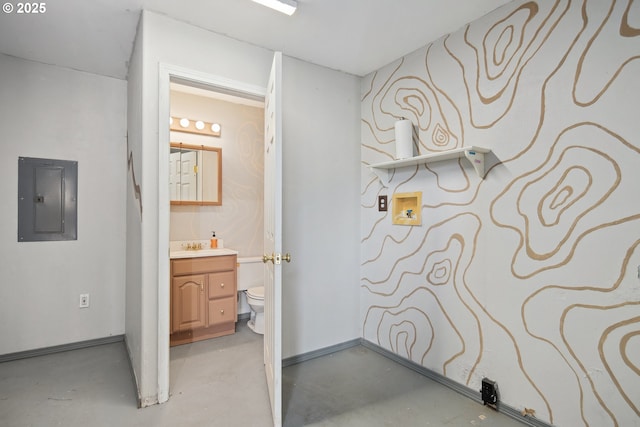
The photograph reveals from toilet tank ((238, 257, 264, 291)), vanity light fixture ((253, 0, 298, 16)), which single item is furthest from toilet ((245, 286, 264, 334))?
vanity light fixture ((253, 0, 298, 16))

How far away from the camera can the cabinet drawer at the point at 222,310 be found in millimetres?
2953

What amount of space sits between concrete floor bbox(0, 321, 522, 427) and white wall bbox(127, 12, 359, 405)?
0.61ft

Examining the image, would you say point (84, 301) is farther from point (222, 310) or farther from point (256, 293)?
point (256, 293)

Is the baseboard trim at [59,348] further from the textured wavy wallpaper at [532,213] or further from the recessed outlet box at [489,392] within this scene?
the recessed outlet box at [489,392]

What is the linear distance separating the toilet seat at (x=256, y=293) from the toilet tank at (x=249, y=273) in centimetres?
13

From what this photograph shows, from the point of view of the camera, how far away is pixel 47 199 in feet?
8.57

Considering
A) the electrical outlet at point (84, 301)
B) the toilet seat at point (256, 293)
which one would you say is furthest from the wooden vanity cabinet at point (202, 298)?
the electrical outlet at point (84, 301)

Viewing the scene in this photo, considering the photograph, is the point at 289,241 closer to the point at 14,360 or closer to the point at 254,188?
the point at 254,188

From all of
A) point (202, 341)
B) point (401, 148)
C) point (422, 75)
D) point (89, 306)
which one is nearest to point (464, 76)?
point (422, 75)

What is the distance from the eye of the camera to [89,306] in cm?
276

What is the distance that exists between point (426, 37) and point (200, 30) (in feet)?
5.02

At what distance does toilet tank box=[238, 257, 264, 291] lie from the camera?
10.9 ft

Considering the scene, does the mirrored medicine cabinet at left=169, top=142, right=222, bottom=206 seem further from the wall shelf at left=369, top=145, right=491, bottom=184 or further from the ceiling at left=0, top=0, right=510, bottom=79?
the wall shelf at left=369, top=145, right=491, bottom=184

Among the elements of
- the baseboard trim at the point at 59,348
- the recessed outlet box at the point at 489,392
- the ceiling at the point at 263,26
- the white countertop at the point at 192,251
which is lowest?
the baseboard trim at the point at 59,348
